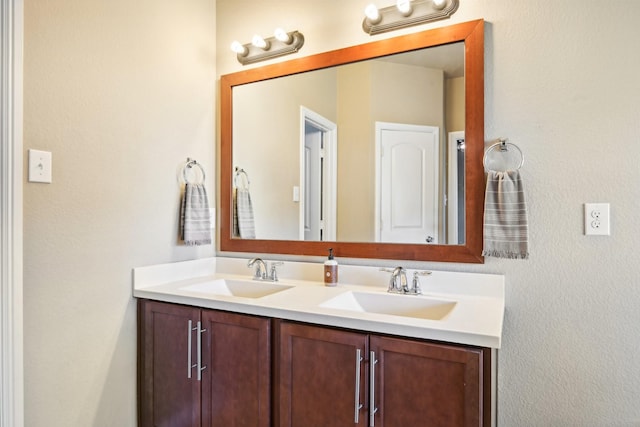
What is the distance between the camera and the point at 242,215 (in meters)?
2.12

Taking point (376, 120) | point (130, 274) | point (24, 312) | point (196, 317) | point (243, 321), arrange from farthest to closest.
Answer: point (376, 120), point (130, 274), point (196, 317), point (243, 321), point (24, 312)

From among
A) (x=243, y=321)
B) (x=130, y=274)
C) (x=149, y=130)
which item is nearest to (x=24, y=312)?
(x=130, y=274)

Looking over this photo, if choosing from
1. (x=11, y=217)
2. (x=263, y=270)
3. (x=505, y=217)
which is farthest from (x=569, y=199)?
(x=11, y=217)

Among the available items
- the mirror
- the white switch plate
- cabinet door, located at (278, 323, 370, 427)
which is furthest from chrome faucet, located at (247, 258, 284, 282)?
the white switch plate

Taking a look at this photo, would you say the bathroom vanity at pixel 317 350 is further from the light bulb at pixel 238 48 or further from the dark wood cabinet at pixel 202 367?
the light bulb at pixel 238 48

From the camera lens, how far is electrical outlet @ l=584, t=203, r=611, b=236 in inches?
53.1

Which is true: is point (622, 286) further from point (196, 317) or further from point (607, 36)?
point (196, 317)

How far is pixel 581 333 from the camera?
4.54 feet

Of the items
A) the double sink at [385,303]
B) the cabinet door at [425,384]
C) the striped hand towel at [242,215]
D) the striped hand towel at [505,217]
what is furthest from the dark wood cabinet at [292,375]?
the striped hand towel at [242,215]

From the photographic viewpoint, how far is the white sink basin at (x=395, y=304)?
4.78 feet

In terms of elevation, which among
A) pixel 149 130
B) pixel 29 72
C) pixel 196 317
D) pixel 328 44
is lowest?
pixel 196 317

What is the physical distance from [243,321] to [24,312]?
77 centimetres

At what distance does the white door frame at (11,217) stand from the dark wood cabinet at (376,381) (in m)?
0.91

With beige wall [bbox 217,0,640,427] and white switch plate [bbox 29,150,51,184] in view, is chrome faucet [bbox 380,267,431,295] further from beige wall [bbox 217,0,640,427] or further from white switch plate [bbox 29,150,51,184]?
white switch plate [bbox 29,150,51,184]
